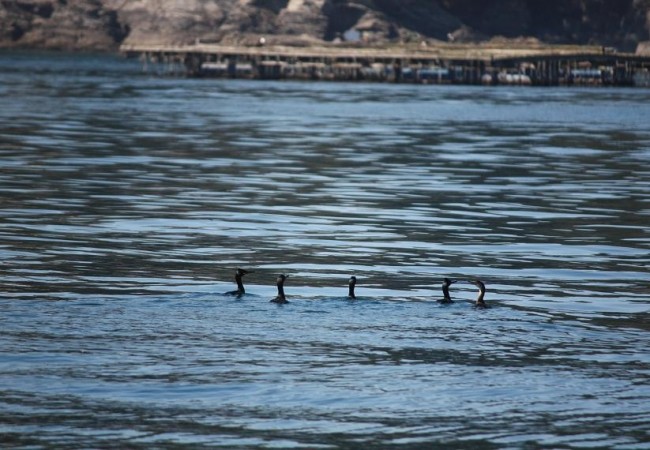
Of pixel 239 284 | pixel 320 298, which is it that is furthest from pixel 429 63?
pixel 239 284

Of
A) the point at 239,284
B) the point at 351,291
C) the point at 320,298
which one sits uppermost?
the point at 239,284

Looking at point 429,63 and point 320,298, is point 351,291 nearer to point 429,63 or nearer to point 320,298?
point 320,298

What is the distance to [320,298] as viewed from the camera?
2717 cm

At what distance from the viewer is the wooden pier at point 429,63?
156 meters

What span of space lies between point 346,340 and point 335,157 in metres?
39.8

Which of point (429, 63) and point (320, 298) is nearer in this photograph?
point (320, 298)

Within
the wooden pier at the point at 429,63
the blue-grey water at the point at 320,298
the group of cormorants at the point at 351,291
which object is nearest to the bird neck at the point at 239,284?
the group of cormorants at the point at 351,291

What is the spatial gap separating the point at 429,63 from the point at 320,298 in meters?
138

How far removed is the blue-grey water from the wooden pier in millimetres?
89472

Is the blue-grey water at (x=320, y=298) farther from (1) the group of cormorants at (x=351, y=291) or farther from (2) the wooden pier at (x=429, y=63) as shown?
(2) the wooden pier at (x=429, y=63)

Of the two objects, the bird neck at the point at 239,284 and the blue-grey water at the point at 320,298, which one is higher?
the bird neck at the point at 239,284

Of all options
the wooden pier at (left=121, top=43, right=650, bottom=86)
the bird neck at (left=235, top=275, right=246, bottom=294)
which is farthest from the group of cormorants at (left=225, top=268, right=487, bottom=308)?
the wooden pier at (left=121, top=43, right=650, bottom=86)

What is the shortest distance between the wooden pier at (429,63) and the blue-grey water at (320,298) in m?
89.5

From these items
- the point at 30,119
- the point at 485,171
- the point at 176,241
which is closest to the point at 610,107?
the point at 30,119
